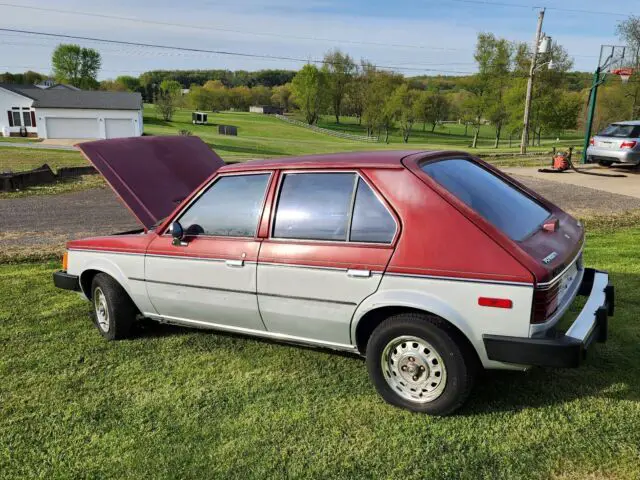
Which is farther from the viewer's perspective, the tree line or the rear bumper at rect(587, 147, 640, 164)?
the tree line

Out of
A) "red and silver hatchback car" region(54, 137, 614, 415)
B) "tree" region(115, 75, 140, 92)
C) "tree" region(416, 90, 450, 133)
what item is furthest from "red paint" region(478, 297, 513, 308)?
"tree" region(115, 75, 140, 92)

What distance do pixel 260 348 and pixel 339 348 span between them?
1050 millimetres

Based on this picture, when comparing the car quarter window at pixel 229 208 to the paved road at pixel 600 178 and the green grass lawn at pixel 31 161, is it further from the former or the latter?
the green grass lawn at pixel 31 161

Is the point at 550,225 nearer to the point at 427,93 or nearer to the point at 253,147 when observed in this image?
the point at 253,147

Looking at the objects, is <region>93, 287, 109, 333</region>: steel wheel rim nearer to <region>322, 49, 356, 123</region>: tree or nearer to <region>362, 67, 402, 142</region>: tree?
<region>362, 67, 402, 142</region>: tree

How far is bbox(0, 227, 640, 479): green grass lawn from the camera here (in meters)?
2.91

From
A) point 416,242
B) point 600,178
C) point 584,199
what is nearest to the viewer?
point 416,242

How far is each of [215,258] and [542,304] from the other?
7.46ft

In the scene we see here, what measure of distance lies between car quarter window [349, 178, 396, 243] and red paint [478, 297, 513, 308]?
66 cm

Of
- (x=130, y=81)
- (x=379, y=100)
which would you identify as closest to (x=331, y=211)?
(x=379, y=100)

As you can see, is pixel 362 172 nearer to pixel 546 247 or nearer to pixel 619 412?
pixel 546 247

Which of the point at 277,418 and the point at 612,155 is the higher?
the point at 612,155

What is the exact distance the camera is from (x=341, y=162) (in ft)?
11.8

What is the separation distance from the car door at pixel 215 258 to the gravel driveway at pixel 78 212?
16.6 feet
